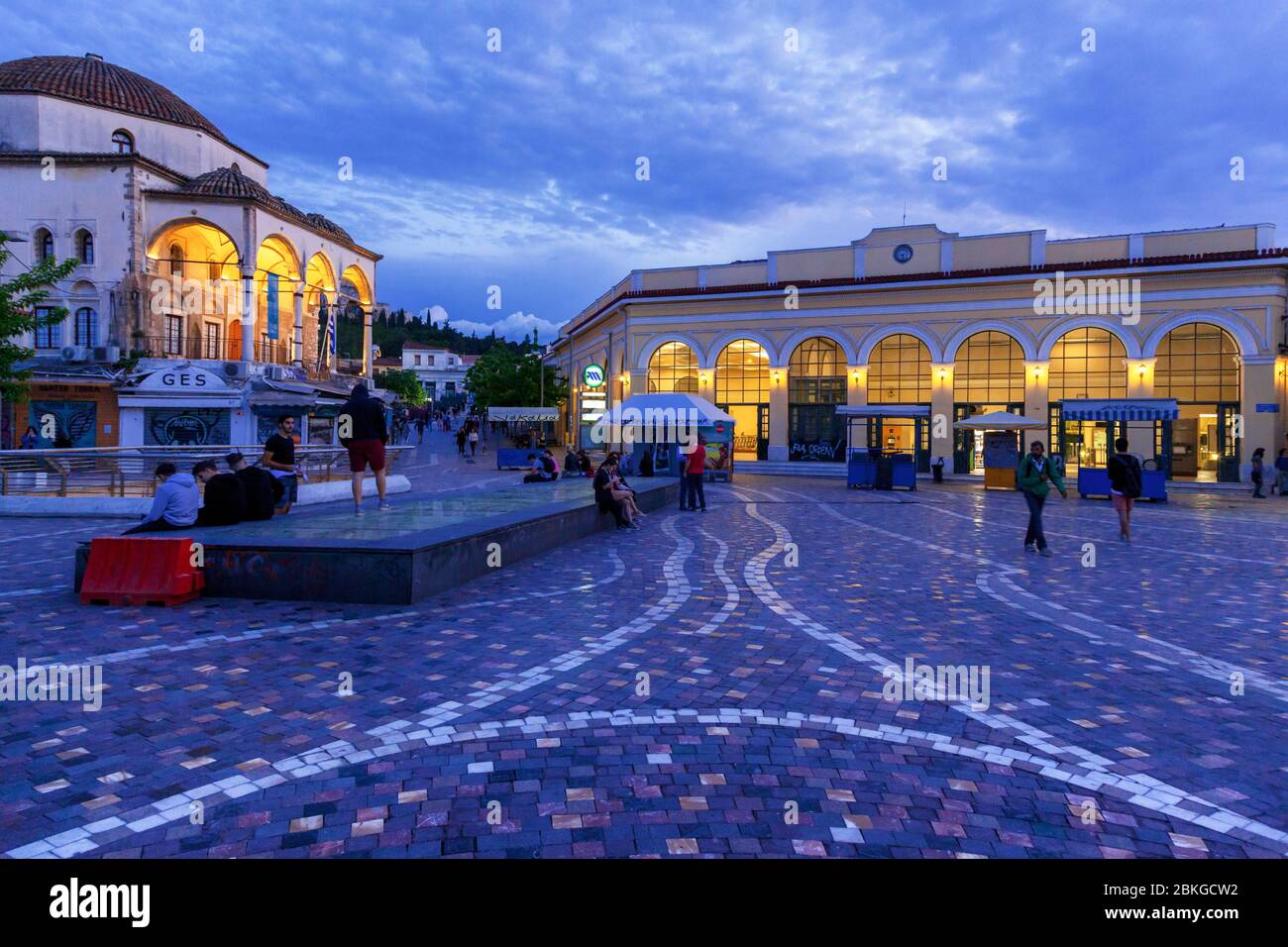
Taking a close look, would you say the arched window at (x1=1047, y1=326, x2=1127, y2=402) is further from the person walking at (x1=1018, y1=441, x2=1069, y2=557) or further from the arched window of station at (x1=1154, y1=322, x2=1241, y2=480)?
the person walking at (x1=1018, y1=441, x2=1069, y2=557)

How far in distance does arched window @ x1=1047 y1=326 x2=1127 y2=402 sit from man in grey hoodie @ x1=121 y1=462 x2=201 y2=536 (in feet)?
110

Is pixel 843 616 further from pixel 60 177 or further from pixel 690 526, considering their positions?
pixel 60 177

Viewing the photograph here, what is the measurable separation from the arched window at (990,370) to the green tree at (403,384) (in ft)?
233

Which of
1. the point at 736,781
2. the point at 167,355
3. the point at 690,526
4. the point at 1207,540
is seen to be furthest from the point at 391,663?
the point at 167,355

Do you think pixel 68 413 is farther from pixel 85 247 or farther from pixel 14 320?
pixel 14 320

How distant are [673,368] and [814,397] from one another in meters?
7.55

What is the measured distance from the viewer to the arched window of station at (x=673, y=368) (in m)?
39.5

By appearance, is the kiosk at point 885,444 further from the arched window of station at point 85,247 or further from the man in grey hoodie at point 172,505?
the arched window of station at point 85,247

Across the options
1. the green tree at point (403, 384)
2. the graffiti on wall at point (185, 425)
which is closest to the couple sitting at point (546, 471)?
the graffiti on wall at point (185, 425)

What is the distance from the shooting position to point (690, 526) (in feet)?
48.9

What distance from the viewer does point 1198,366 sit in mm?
31438

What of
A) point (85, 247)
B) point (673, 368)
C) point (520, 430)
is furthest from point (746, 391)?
point (85, 247)

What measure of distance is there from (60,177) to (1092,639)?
39.5 m

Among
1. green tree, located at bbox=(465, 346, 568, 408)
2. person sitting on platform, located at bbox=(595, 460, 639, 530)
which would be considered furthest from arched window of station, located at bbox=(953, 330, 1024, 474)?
green tree, located at bbox=(465, 346, 568, 408)
